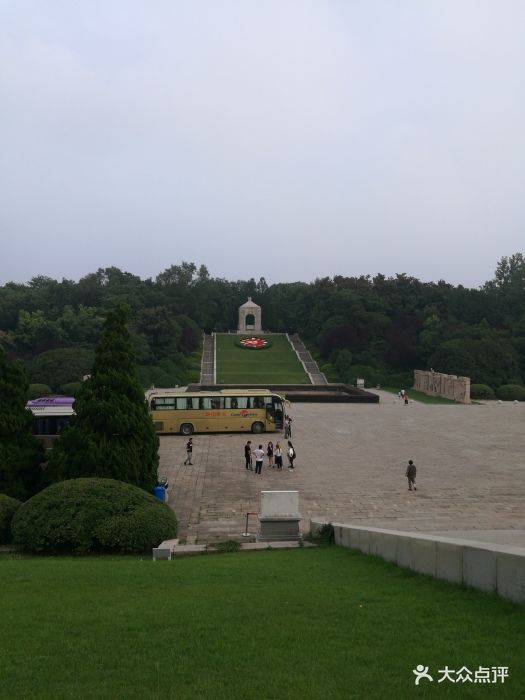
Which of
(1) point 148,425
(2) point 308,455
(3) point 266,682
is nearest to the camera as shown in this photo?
(3) point 266,682

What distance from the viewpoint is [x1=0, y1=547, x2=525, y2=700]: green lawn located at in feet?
11.9

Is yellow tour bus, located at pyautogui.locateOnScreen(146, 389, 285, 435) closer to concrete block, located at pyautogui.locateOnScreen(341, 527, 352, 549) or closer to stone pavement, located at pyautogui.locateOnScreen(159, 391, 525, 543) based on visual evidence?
stone pavement, located at pyautogui.locateOnScreen(159, 391, 525, 543)

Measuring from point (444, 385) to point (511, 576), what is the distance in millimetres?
40722

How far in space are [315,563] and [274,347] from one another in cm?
5953

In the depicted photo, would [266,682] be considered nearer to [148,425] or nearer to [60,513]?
[60,513]

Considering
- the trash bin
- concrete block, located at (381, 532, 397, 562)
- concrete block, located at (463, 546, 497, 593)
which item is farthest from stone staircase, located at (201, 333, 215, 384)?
concrete block, located at (463, 546, 497, 593)

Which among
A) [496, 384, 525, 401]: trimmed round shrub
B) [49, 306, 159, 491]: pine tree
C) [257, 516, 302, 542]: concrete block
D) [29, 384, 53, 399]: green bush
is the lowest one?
[257, 516, 302, 542]: concrete block

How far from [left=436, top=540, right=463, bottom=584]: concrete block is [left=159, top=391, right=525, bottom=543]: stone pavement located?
310 cm

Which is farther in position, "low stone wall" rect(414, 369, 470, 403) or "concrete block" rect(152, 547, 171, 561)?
"low stone wall" rect(414, 369, 470, 403)

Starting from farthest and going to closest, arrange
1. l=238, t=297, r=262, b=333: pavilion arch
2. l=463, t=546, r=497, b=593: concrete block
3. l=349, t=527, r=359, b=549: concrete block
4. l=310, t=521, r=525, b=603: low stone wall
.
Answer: l=238, t=297, r=262, b=333: pavilion arch < l=349, t=527, r=359, b=549: concrete block < l=463, t=546, r=497, b=593: concrete block < l=310, t=521, r=525, b=603: low stone wall

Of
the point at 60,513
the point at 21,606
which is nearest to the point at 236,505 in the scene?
the point at 60,513

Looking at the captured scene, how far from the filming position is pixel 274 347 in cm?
6738

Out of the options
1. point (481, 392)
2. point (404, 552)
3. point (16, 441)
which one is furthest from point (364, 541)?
point (481, 392)

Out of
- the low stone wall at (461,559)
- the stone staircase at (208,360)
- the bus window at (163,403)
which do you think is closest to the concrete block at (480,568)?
the low stone wall at (461,559)
